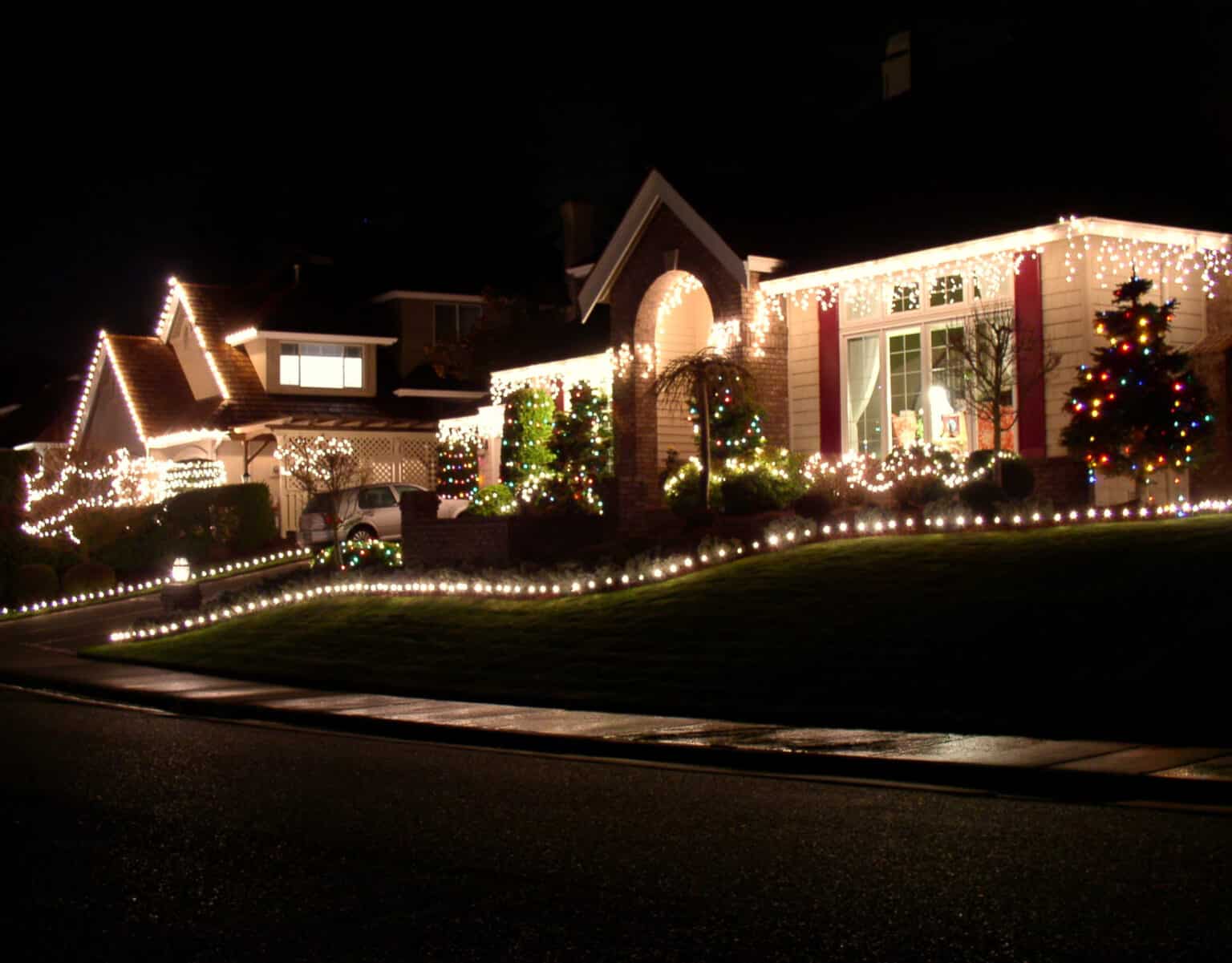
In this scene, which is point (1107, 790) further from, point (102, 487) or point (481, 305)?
point (481, 305)

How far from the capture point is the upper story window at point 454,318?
46.6 meters

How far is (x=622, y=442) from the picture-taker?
24.8 metres

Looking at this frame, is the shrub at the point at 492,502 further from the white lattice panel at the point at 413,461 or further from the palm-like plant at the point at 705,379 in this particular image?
the white lattice panel at the point at 413,461

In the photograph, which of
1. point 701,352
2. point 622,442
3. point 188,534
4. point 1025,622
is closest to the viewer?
point 1025,622

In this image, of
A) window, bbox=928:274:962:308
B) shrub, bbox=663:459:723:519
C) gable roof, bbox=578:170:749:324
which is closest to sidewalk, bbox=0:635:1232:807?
shrub, bbox=663:459:723:519

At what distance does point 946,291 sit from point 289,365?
26.2m

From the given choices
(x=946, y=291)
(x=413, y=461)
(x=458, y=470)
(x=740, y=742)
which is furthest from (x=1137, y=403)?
(x=413, y=461)

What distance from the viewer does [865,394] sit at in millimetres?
23172

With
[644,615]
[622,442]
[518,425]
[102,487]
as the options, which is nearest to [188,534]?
[102,487]

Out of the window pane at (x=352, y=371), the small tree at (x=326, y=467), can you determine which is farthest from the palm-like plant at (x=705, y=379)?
the window pane at (x=352, y=371)

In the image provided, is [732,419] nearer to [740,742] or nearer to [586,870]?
[740,742]

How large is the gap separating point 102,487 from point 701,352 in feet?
73.5

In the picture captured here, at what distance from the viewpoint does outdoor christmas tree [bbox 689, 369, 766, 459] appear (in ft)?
74.3

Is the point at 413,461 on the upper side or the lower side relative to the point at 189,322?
lower
